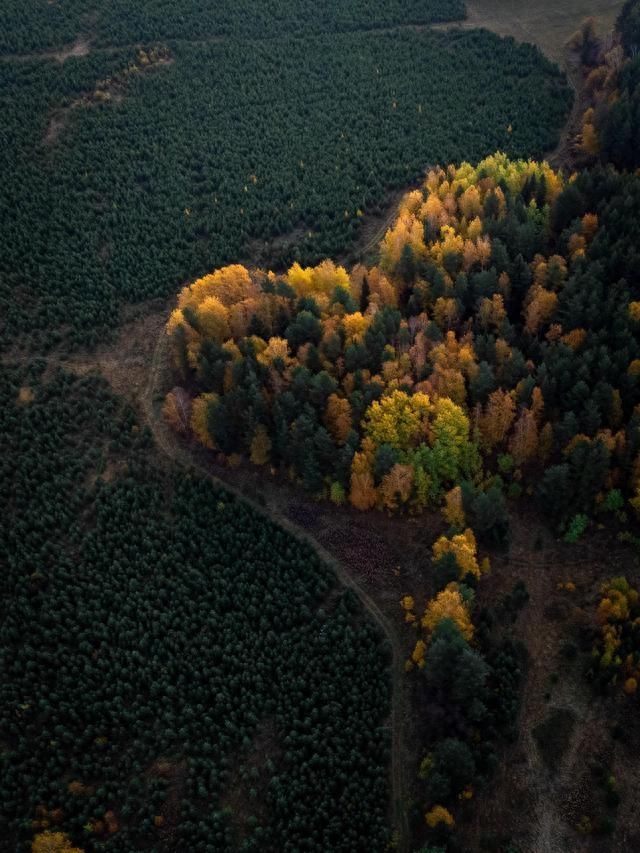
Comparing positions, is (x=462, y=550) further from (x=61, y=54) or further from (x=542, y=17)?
(x=542, y=17)

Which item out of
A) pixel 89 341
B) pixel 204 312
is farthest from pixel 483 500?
pixel 89 341

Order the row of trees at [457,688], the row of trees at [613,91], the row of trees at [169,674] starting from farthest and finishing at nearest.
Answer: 1. the row of trees at [613,91]
2. the row of trees at [169,674]
3. the row of trees at [457,688]

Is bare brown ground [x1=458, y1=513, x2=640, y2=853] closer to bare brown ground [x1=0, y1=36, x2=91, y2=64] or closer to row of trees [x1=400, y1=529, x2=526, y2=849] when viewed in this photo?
row of trees [x1=400, y1=529, x2=526, y2=849]

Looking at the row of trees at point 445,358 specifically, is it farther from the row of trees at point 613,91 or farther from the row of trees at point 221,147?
the row of trees at point 221,147

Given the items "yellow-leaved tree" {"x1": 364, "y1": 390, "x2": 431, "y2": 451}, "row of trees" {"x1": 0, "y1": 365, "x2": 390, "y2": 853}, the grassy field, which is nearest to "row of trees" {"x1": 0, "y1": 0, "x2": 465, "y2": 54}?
the grassy field

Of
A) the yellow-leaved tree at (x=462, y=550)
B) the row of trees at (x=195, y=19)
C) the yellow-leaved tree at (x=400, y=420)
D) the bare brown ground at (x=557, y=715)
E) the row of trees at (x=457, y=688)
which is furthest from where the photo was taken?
the row of trees at (x=195, y=19)

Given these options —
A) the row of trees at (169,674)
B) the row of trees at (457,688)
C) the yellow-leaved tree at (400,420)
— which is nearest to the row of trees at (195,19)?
the row of trees at (169,674)
